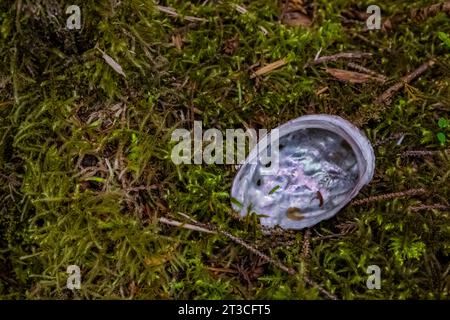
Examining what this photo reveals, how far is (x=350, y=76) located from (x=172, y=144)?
2.87 ft

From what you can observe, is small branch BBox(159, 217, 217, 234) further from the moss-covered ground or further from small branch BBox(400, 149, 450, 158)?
small branch BBox(400, 149, 450, 158)

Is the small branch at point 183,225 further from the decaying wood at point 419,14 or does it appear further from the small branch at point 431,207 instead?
the decaying wood at point 419,14

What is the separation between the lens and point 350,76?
2.30 m

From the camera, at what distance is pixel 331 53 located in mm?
2334

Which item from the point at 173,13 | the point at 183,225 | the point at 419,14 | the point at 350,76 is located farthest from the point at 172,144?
the point at 419,14

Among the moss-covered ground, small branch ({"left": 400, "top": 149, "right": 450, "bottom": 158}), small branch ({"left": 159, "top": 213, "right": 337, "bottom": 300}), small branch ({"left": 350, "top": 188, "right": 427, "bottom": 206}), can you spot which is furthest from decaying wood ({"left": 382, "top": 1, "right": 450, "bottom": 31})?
small branch ({"left": 159, "top": 213, "right": 337, "bottom": 300})

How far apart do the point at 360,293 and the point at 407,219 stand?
359 millimetres

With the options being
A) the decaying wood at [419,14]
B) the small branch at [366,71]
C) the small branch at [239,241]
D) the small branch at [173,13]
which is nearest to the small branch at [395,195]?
the small branch at [239,241]

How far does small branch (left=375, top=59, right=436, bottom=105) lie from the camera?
7.32 ft

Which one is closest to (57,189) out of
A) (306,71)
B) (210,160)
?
(210,160)

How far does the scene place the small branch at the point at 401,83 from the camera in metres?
2.23

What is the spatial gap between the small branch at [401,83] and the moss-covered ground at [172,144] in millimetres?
23

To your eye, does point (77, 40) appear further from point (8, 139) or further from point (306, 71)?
point (306, 71)

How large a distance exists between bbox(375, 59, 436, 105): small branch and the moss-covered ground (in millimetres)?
23
